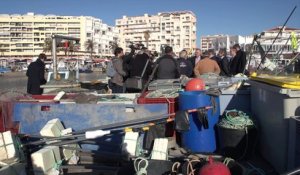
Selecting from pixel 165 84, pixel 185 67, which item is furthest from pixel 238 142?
pixel 185 67

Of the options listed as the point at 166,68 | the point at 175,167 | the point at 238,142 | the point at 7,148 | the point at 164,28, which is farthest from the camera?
the point at 164,28

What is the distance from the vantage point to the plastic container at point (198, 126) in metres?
6.11

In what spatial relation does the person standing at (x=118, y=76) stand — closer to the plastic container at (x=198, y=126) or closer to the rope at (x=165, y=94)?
the rope at (x=165, y=94)

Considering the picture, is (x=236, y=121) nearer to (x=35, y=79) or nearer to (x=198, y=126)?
(x=198, y=126)

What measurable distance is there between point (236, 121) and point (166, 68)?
325 cm

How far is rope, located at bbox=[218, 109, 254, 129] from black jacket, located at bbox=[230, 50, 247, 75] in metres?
4.95

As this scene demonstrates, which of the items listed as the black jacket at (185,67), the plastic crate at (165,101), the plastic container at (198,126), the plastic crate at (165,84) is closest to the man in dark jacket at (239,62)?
the black jacket at (185,67)

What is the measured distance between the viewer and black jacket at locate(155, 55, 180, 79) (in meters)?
8.73

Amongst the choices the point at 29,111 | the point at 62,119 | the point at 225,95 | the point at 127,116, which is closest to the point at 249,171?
the point at 225,95

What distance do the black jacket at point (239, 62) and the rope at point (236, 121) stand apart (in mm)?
4947

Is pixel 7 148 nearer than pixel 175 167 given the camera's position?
No

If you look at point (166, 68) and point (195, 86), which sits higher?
point (166, 68)

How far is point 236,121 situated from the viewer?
581 cm

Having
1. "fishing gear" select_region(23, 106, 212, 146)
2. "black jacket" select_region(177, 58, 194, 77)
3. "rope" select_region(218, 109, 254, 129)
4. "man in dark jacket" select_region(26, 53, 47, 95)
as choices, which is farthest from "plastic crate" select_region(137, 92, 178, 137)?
"man in dark jacket" select_region(26, 53, 47, 95)
